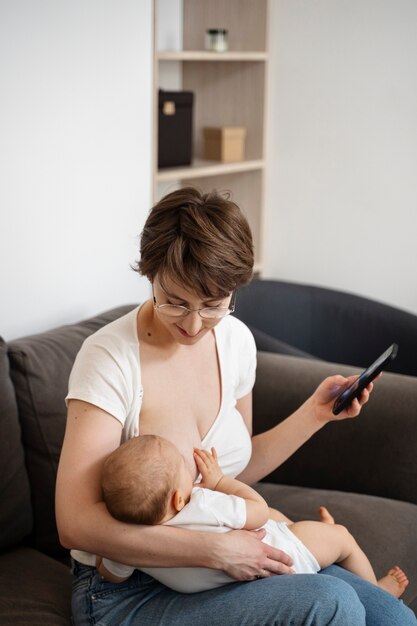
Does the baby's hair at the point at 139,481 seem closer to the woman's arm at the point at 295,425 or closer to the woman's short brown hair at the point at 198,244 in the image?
the woman's short brown hair at the point at 198,244

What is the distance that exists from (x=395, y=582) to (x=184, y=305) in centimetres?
80

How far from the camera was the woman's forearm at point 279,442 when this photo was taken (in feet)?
5.95

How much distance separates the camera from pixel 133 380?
1.59m

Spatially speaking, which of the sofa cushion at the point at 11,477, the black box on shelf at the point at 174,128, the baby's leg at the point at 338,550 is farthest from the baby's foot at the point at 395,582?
the black box on shelf at the point at 174,128

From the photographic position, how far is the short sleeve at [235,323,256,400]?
6.06 feet

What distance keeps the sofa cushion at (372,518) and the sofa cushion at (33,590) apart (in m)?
0.56

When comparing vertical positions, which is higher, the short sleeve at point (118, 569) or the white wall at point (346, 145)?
the white wall at point (346, 145)

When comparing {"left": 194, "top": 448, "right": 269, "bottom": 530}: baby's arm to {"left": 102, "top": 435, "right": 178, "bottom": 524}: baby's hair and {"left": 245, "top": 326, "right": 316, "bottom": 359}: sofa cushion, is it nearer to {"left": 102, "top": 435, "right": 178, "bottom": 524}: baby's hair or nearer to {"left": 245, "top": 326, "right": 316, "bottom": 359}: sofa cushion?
{"left": 102, "top": 435, "right": 178, "bottom": 524}: baby's hair

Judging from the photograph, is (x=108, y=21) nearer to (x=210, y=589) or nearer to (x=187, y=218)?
(x=187, y=218)

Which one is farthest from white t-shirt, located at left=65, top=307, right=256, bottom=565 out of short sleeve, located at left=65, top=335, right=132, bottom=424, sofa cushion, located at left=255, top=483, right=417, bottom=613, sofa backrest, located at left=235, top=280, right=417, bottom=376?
sofa backrest, located at left=235, top=280, right=417, bottom=376

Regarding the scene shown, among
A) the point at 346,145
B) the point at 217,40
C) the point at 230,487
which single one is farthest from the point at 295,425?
the point at 217,40

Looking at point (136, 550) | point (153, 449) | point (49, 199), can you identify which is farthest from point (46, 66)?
point (136, 550)

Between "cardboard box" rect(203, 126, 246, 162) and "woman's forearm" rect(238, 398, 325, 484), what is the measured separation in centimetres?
167

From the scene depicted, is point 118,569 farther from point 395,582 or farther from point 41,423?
point 395,582
